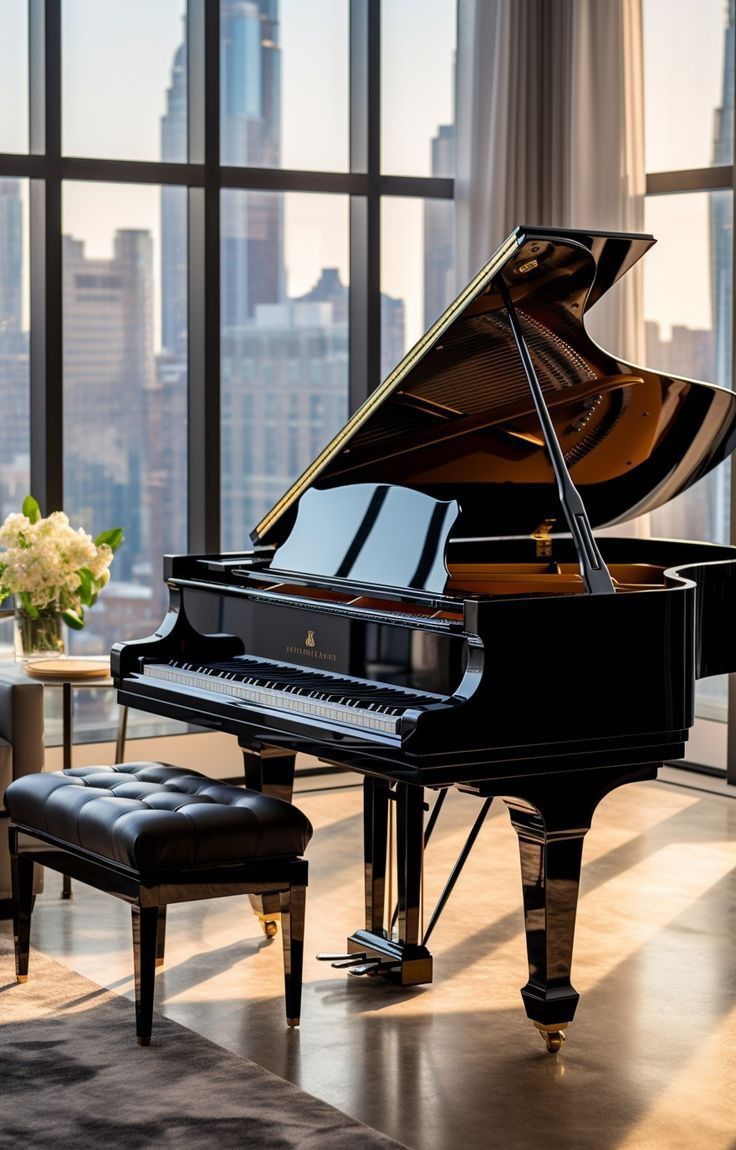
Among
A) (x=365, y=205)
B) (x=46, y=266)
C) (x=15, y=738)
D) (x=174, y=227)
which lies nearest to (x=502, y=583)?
(x=15, y=738)

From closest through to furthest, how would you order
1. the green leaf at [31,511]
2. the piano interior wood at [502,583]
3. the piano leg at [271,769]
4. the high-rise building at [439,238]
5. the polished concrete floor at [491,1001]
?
the polished concrete floor at [491,1001]
the piano interior wood at [502,583]
the piano leg at [271,769]
the green leaf at [31,511]
the high-rise building at [439,238]

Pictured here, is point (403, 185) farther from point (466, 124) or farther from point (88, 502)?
point (88, 502)

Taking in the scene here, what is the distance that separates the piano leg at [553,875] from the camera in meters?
3.91

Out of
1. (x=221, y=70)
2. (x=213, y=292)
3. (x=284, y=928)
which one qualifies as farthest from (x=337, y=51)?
(x=284, y=928)

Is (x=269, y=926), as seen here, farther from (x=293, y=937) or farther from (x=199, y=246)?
(x=199, y=246)

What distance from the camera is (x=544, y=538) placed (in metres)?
5.23

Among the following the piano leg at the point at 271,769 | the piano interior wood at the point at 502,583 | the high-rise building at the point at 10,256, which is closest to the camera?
the piano interior wood at the point at 502,583

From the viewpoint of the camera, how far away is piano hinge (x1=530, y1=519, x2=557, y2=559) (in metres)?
5.18

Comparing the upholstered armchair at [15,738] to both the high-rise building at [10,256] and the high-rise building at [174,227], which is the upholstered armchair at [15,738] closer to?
the high-rise building at [10,256]

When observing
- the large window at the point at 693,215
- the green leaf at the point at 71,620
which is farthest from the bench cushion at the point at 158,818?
the large window at the point at 693,215

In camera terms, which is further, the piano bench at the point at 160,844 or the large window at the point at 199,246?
the large window at the point at 199,246

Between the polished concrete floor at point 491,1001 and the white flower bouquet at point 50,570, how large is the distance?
2.88 ft

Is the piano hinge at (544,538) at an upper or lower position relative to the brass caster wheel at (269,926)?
upper

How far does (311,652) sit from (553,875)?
34.2 inches
